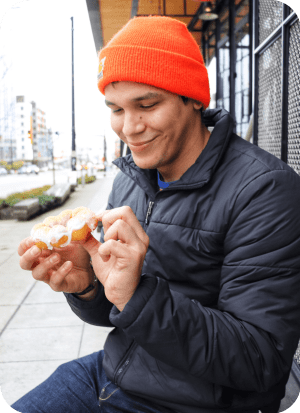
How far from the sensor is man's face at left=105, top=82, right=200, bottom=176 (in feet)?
4.16

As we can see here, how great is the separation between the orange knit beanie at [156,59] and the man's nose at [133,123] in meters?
0.12

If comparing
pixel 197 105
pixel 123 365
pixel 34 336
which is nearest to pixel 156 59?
pixel 197 105

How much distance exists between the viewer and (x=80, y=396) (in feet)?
4.66

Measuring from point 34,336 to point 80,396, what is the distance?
252 cm

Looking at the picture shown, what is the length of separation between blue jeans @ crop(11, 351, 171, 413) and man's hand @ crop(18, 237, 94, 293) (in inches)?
14.6

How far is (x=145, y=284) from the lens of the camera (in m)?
1.07

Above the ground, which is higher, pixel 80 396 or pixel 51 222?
pixel 51 222

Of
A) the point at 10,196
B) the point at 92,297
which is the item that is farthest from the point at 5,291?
the point at 10,196

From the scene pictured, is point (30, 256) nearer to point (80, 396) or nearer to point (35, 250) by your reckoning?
point (35, 250)

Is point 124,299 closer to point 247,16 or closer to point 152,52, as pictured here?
point 152,52

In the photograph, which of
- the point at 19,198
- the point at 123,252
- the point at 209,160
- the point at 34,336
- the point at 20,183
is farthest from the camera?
the point at 20,183

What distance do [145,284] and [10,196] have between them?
42.3 feet

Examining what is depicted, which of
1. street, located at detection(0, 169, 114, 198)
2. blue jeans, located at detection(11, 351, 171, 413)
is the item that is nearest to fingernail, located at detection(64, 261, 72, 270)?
blue jeans, located at detection(11, 351, 171, 413)

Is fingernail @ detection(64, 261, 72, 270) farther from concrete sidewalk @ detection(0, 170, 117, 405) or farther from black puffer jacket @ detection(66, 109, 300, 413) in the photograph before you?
concrete sidewalk @ detection(0, 170, 117, 405)
